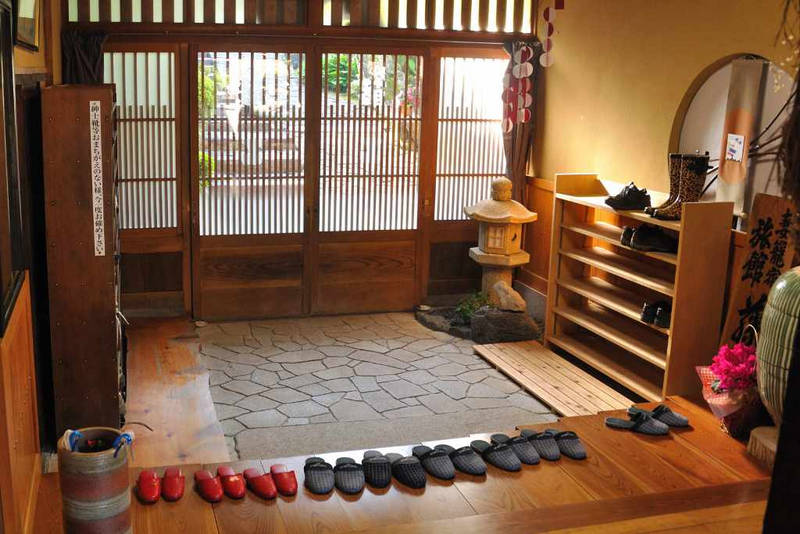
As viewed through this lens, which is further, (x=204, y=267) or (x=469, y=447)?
(x=204, y=267)

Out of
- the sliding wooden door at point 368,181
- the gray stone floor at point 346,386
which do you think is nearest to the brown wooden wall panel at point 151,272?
the gray stone floor at point 346,386

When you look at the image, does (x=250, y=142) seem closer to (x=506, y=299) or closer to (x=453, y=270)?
(x=453, y=270)

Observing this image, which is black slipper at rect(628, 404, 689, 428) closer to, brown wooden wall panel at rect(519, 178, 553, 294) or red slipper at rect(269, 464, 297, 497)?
red slipper at rect(269, 464, 297, 497)

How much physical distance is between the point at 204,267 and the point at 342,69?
2023 mm

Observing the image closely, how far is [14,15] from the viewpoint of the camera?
11.3ft

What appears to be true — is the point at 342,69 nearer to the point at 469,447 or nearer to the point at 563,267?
the point at 563,267

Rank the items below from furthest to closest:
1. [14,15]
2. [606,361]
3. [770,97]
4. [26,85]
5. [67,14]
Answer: [67,14] < [606,361] < [770,97] < [26,85] < [14,15]

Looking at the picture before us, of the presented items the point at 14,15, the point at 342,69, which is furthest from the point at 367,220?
the point at 14,15

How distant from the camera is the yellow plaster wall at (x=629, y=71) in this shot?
5.36m

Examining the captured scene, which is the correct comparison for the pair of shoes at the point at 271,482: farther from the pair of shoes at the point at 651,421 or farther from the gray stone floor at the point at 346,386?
the pair of shoes at the point at 651,421

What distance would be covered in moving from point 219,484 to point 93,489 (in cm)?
90

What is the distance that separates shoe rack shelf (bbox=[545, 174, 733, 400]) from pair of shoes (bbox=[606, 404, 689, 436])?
0.59 metres

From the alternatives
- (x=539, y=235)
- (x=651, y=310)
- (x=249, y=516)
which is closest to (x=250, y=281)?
(x=539, y=235)

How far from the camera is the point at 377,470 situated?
12.7 feet
